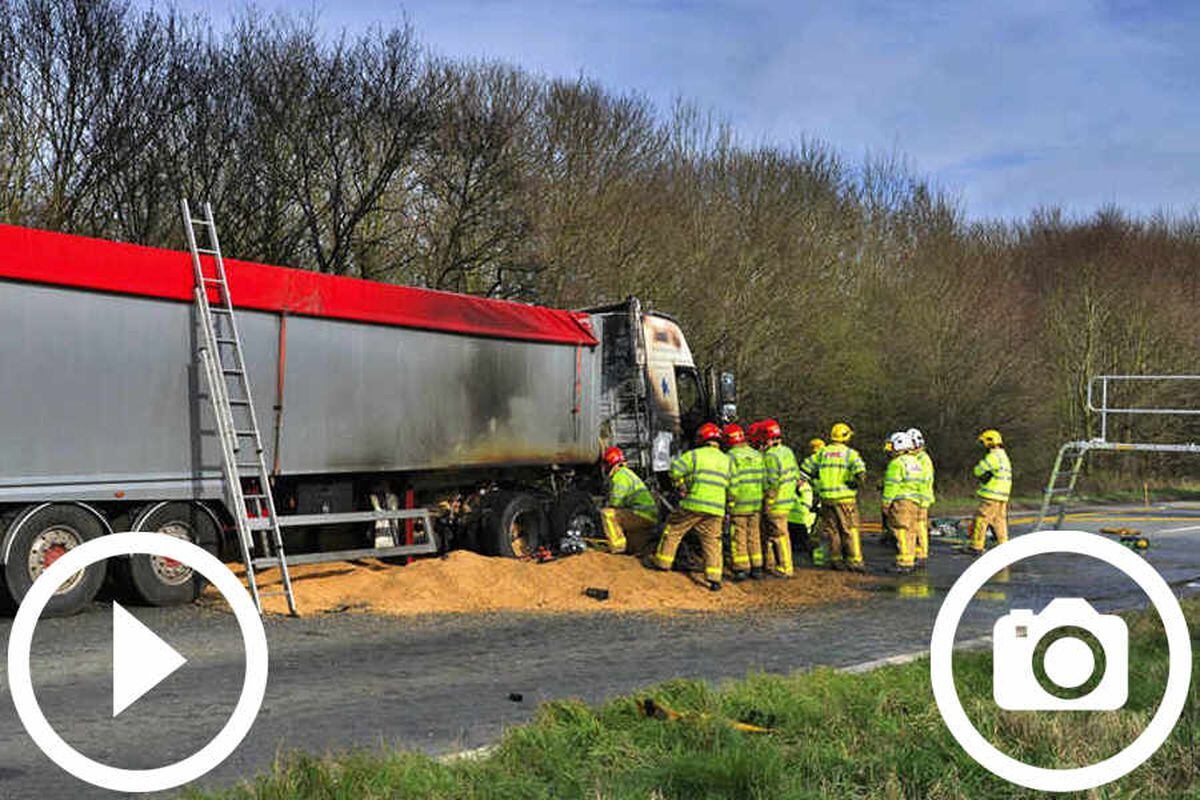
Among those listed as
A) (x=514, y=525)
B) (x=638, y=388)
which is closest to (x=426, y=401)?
(x=514, y=525)

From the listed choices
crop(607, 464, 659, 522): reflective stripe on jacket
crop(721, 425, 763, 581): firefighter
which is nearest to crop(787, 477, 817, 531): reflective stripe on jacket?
crop(607, 464, 659, 522): reflective stripe on jacket

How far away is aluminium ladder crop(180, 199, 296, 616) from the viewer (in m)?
10.2

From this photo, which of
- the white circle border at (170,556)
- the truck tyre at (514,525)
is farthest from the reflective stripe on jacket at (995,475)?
the white circle border at (170,556)

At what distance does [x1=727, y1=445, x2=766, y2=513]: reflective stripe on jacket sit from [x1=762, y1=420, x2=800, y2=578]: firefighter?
1.61ft

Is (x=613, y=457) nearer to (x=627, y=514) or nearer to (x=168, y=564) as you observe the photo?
(x=627, y=514)

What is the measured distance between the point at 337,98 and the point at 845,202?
47.8 ft

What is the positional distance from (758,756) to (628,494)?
355 inches

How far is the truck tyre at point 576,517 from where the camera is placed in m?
14.2

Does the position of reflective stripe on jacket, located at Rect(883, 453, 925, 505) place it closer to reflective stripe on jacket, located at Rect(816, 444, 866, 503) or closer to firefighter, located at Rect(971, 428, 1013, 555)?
reflective stripe on jacket, located at Rect(816, 444, 866, 503)

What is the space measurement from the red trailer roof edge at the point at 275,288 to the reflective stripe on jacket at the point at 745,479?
289 cm

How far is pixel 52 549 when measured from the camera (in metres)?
9.61

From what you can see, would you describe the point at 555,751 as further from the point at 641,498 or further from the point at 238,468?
the point at 641,498

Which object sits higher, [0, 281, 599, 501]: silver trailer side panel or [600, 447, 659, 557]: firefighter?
[0, 281, 599, 501]: silver trailer side panel

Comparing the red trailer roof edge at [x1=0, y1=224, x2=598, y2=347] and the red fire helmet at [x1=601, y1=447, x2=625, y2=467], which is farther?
the red fire helmet at [x1=601, y1=447, x2=625, y2=467]
